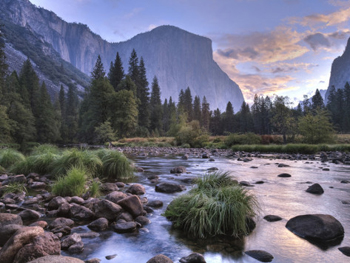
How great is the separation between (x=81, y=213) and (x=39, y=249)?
2.08 meters

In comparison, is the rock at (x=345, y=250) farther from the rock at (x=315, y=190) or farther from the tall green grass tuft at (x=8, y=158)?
the tall green grass tuft at (x=8, y=158)

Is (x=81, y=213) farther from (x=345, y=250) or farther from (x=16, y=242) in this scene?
(x=345, y=250)

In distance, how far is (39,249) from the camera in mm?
3143

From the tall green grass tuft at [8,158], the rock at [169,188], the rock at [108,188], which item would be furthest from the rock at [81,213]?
the tall green grass tuft at [8,158]

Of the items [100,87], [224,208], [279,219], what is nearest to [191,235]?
[224,208]

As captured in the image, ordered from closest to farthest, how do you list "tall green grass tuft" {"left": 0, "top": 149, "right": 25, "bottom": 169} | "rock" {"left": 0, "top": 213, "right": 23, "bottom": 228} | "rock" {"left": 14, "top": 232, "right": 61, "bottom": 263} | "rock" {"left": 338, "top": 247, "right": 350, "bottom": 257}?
"rock" {"left": 14, "top": 232, "right": 61, "bottom": 263} < "rock" {"left": 338, "top": 247, "right": 350, "bottom": 257} < "rock" {"left": 0, "top": 213, "right": 23, "bottom": 228} < "tall green grass tuft" {"left": 0, "top": 149, "right": 25, "bottom": 169}

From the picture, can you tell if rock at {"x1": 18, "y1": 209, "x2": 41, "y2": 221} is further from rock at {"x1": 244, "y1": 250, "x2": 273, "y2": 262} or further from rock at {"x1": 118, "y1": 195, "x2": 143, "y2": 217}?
rock at {"x1": 244, "y1": 250, "x2": 273, "y2": 262}

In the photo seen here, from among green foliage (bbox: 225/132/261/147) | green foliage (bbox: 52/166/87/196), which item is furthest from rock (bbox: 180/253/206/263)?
green foliage (bbox: 225/132/261/147)

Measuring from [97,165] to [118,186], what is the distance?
2.28m

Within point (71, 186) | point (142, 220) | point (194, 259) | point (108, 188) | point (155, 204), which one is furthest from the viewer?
point (108, 188)

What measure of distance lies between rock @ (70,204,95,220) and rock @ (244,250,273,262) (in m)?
3.34

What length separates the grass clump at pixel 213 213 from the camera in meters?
4.37

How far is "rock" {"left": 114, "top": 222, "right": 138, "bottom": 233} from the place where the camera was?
14.9 ft

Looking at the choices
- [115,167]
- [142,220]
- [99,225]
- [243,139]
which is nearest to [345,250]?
[142,220]
